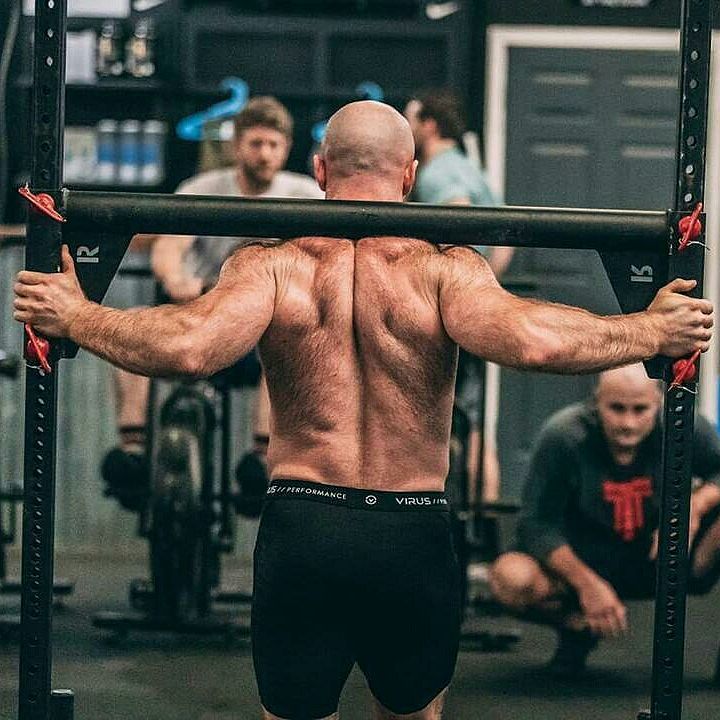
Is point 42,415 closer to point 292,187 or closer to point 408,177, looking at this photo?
point 408,177

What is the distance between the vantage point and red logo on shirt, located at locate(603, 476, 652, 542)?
4.58 m

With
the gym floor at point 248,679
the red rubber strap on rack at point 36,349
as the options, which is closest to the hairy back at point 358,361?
the red rubber strap on rack at point 36,349

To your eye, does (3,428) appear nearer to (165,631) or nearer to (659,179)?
(165,631)

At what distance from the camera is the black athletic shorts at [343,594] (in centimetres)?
279

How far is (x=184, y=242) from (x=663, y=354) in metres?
2.59

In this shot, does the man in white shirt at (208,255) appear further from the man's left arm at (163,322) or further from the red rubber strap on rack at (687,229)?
the red rubber strap on rack at (687,229)

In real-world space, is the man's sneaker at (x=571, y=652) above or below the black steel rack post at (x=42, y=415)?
below

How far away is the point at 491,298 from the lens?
8.75ft

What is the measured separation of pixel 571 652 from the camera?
469cm

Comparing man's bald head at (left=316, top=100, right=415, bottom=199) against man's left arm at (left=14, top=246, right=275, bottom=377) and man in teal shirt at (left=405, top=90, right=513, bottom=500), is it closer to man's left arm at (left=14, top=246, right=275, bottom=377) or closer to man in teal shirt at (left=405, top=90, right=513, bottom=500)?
man's left arm at (left=14, top=246, right=275, bottom=377)

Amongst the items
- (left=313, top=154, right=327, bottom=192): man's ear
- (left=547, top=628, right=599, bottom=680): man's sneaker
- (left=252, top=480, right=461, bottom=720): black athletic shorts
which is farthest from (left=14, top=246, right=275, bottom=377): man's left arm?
(left=547, top=628, right=599, bottom=680): man's sneaker

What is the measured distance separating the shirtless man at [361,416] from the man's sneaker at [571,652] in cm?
184

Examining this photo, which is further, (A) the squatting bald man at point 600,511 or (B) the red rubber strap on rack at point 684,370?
(A) the squatting bald man at point 600,511

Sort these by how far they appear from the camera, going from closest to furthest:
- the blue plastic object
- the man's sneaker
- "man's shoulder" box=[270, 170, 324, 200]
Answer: the man's sneaker → "man's shoulder" box=[270, 170, 324, 200] → the blue plastic object
